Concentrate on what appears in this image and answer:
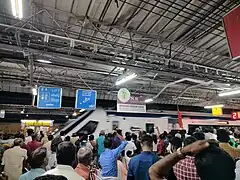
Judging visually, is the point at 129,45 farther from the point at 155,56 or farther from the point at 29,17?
the point at 29,17

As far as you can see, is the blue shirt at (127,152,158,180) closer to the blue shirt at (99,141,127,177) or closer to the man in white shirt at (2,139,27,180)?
the blue shirt at (99,141,127,177)

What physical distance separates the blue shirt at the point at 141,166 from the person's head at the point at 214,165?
79.3 inches

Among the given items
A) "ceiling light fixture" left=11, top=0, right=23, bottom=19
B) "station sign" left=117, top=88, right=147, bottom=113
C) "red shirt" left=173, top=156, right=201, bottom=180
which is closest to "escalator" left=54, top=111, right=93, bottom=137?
"station sign" left=117, top=88, right=147, bottom=113

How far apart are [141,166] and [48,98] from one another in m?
7.03

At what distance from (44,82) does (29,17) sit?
20.1 feet

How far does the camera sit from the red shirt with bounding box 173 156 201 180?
214 cm

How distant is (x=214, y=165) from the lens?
0.96 m

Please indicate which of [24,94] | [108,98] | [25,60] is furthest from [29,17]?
[108,98]

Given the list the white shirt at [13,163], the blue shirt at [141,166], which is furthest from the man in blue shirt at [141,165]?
the white shirt at [13,163]

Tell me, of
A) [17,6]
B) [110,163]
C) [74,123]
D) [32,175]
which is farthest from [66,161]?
[74,123]

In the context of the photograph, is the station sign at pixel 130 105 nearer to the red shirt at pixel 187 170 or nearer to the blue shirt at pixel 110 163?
the blue shirt at pixel 110 163

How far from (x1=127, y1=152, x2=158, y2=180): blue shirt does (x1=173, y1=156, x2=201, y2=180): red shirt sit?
0.68 meters

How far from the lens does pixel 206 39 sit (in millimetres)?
6676

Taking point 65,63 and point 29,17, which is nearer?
point 29,17
